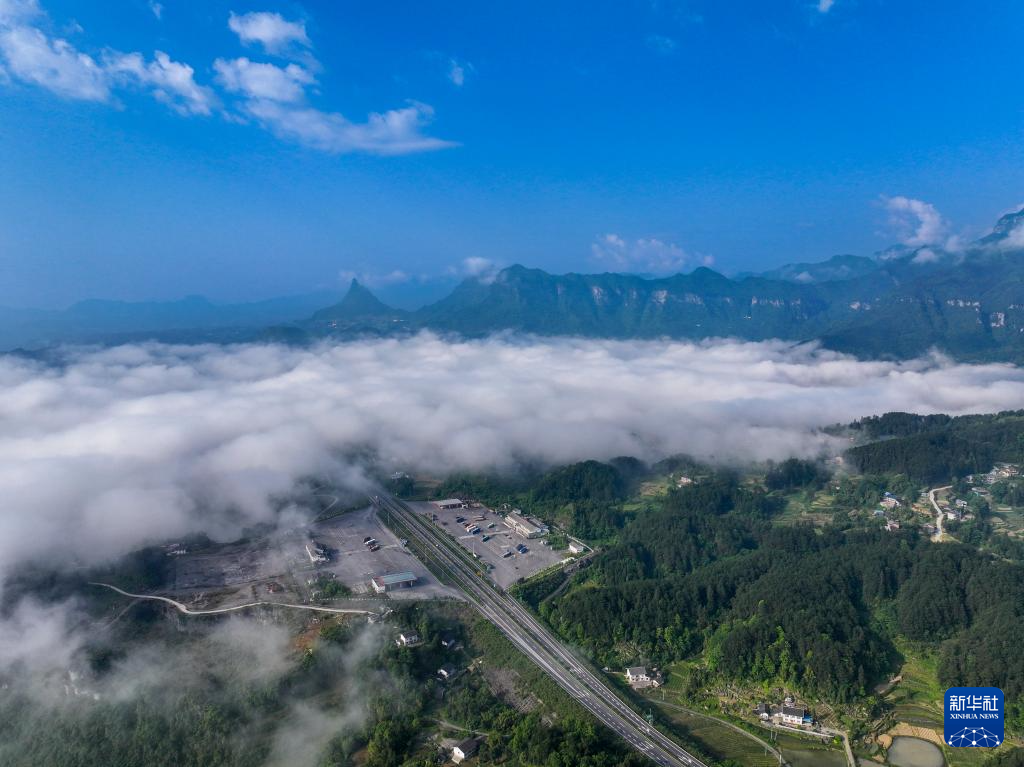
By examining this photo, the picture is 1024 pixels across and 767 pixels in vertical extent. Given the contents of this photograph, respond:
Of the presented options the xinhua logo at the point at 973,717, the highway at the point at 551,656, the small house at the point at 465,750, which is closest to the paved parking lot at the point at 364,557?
the highway at the point at 551,656

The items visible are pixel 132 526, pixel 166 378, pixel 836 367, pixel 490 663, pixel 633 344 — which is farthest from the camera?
pixel 633 344

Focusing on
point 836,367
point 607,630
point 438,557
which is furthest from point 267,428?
point 836,367

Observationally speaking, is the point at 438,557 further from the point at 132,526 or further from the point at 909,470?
the point at 909,470

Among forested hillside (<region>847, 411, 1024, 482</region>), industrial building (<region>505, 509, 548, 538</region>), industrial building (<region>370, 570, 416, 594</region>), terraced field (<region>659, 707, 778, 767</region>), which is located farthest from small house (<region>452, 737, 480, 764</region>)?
forested hillside (<region>847, 411, 1024, 482</region>)

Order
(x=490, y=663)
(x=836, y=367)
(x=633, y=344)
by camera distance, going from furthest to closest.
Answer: (x=633, y=344)
(x=836, y=367)
(x=490, y=663)

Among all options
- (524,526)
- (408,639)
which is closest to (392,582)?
(408,639)

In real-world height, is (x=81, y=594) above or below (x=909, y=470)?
below

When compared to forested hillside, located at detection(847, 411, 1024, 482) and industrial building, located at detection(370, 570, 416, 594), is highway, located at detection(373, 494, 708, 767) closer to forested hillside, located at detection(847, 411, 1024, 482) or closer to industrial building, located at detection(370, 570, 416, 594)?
industrial building, located at detection(370, 570, 416, 594)
